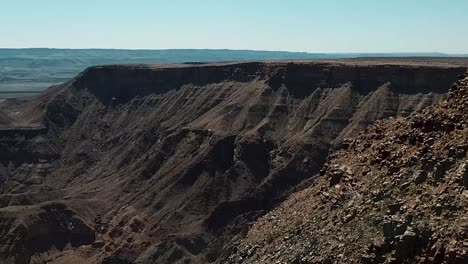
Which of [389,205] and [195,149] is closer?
[389,205]

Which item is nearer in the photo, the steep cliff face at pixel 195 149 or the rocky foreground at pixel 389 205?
the rocky foreground at pixel 389 205

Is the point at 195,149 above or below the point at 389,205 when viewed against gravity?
A: below

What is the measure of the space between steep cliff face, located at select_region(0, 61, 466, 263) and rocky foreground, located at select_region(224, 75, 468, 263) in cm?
3274

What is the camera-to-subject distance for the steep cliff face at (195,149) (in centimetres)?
8225

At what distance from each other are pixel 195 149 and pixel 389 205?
78151 millimetres

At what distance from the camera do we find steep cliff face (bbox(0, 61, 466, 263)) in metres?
82.2

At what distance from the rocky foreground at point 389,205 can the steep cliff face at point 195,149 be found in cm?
3274

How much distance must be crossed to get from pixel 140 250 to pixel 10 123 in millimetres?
71420

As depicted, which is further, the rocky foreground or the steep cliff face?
the steep cliff face

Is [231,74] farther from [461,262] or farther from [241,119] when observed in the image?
[461,262]

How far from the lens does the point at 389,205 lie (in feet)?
71.0

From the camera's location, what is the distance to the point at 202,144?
99500mm

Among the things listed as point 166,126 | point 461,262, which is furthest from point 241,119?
point 461,262

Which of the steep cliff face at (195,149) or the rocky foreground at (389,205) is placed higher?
the rocky foreground at (389,205)
